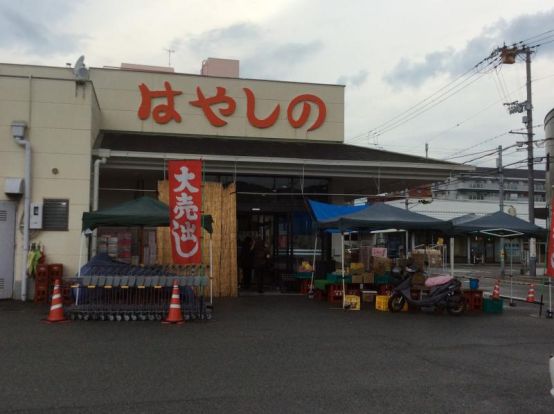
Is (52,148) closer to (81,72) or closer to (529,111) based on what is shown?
(81,72)

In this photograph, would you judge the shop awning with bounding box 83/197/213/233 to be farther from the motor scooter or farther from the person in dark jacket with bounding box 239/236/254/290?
the motor scooter

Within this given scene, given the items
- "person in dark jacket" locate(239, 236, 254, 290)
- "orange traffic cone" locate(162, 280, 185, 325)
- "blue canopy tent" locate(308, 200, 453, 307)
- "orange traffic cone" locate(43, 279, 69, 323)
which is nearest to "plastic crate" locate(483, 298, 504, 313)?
"blue canopy tent" locate(308, 200, 453, 307)

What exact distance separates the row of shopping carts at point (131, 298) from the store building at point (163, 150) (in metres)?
2.94

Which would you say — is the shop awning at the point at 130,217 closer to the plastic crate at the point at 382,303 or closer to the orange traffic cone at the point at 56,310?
the orange traffic cone at the point at 56,310

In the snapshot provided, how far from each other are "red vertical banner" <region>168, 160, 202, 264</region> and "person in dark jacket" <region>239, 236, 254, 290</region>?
14.8 ft

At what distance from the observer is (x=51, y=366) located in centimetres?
684

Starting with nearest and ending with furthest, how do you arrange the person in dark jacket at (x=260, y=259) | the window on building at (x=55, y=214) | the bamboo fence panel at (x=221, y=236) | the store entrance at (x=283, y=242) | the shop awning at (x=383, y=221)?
the shop awning at (x=383, y=221) < the window on building at (x=55, y=214) < the bamboo fence panel at (x=221, y=236) < the person in dark jacket at (x=260, y=259) < the store entrance at (x=283, y=242)

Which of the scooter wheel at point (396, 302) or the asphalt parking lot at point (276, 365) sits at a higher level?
the scooter wheel at point (396, 302)

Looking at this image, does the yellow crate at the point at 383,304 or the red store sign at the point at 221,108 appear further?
the red store sign at the point at 221,108

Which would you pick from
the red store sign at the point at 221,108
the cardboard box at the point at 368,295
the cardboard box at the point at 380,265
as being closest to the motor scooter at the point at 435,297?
the cardboard box at the point at 368,295

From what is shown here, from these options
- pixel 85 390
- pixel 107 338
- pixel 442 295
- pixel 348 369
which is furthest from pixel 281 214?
pixel 85 390

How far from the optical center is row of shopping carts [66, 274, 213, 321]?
34.2ft

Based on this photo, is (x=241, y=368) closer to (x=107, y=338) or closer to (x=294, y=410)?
(x=294, y=410)

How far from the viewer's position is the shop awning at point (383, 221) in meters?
12.8
